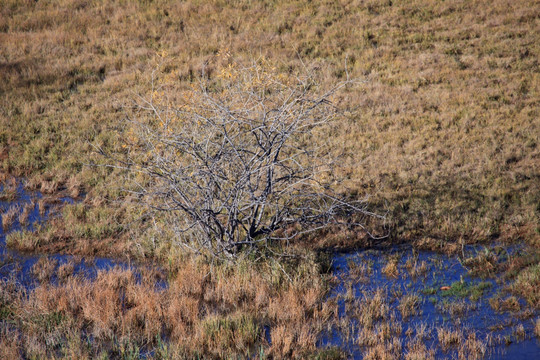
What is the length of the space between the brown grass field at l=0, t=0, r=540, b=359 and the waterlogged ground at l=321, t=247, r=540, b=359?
120mm

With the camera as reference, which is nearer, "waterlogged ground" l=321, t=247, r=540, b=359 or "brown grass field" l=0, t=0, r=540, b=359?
"waterlogged ground" l=321, t=247, r=540, b=359

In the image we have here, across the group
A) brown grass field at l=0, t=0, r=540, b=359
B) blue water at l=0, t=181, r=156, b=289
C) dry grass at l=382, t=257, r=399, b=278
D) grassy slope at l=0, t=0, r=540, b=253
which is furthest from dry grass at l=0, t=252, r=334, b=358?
grassy slope at l=0, t=0, r=540, b=253

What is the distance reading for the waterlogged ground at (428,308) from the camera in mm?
5672

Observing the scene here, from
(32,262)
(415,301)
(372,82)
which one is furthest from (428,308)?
(372,82)

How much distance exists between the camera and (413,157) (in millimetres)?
11656

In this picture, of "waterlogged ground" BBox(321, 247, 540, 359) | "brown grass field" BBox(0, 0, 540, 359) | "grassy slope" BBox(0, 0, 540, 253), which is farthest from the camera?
"grassy slope" BBox(0, 0, 540, 253)

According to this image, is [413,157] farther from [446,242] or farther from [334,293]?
[334,293]

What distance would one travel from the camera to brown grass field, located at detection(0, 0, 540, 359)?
6172 millimetres

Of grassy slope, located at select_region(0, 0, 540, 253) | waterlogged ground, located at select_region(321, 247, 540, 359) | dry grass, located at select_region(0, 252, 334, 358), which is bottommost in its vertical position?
waterlogged ground, located at select_region(321, 247, 540, 359)

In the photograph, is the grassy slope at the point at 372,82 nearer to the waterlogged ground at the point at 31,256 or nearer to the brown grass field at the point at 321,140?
the brown grass field at the point at 321,140

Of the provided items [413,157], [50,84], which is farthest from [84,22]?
[413,157]

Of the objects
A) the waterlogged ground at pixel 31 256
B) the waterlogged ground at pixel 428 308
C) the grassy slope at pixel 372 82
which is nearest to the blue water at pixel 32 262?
the waterlogged ground at pixel 31 256

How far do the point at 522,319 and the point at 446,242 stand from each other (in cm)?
236

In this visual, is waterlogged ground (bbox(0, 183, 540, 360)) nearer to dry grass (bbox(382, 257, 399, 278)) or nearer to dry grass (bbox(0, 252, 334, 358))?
dry grass (bbox(382, 257, 399, 278))
